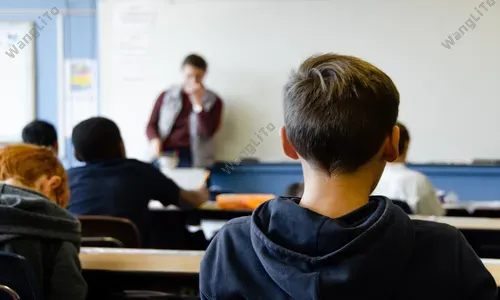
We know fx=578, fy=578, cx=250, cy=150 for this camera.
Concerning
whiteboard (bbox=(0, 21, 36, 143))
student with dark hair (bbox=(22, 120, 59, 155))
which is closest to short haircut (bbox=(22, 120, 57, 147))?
student with dark hair (bbox=(22, 120, 59, 155))

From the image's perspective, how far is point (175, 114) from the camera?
4.71 m

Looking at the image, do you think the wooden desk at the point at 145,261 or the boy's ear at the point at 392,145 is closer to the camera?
the boy's ear at the point at 392,145

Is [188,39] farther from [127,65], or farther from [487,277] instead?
[487,277]

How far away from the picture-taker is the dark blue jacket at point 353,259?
83cm

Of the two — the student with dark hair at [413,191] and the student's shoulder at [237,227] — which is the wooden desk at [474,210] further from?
the student's shoulder at [237,227]

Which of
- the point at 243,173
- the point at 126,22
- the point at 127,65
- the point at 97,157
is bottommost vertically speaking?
the point at 243,173

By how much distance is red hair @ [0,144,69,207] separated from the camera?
1.58 metres

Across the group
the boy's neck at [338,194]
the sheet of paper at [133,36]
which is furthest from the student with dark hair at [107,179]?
the sheet of paper at [133,36]

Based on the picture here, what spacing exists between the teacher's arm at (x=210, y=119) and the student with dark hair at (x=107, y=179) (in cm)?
215

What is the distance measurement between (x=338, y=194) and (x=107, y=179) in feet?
5.66

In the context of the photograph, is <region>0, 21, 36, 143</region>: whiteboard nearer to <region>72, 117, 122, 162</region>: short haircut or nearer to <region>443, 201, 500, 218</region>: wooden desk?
<region>72, 117, 122, 162</region>: short haircut

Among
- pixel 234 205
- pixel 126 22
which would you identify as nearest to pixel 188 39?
pixel 126 22

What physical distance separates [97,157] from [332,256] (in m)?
1.87

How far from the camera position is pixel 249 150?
4.78m
